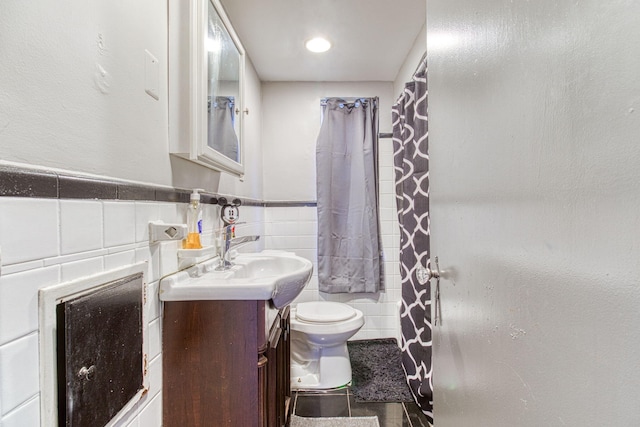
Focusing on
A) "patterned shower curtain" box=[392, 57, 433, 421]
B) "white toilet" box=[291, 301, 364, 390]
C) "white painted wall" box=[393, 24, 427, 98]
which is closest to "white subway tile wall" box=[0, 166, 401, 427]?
"white toilet" box=[291, 301, 364, 390]

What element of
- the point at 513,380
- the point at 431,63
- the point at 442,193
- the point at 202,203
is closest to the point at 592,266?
the point at 513,380

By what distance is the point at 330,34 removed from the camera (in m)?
1.85

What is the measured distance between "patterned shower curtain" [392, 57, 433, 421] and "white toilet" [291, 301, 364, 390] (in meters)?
0.35

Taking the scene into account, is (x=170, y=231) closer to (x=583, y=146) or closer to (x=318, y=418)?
(x=583, y=146)

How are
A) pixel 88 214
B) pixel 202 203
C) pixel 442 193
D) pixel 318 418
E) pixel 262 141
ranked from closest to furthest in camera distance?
pixel 88 214 < pixel 442 193 < pixel 202 203 < pixel 318 418 < pixel 262 141

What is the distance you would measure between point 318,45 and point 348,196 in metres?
1.11

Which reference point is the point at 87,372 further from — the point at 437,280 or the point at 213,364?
the point at 437,280

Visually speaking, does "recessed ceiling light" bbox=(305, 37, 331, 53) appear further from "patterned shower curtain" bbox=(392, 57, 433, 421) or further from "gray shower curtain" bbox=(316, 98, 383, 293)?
"patterned shower curtain" bbox=(392, 57, 433, 421)

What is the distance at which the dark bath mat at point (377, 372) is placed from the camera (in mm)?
1817

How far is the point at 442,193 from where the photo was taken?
85cm

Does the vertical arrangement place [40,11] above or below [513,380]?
above

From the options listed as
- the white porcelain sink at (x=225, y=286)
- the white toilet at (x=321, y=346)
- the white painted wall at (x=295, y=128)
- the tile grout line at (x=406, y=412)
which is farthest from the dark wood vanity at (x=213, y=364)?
the white painted wall at (x=295, y=128)

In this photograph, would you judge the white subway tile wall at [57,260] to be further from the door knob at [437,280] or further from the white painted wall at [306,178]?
the white painted wall at [306,178]

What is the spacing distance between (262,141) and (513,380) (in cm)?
232
